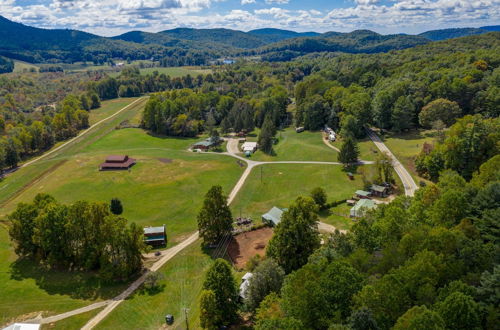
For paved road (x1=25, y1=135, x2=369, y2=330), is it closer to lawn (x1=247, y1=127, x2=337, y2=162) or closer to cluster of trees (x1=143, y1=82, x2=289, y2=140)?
lawn (x1=247, y1=127, x2=337, y2=162)

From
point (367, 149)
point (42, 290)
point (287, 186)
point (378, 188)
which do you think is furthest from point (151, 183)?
point (367, 149)

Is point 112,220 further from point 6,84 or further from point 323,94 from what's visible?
point 6,84

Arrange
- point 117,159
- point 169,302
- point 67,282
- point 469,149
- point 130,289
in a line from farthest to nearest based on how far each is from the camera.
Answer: point 117,159, point 469,149, point 67,282, point 130,289, point 169,302

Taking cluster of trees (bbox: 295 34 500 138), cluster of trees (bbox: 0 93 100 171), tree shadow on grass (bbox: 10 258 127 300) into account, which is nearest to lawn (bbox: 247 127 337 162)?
cluster of trees (bbox: 295 34 500 138)

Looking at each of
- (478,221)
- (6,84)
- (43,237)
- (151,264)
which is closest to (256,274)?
(151,264)

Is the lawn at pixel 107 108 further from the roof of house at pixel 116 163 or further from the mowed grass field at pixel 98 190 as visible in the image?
the roof of house at pixel 116 163

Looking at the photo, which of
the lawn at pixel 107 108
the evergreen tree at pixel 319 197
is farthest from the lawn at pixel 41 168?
the evergreen tree at pixel 319 197

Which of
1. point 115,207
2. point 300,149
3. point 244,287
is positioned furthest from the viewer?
point 300,149

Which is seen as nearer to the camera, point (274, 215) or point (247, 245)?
point (247, 245)

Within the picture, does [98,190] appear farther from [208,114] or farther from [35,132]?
[208,114]
